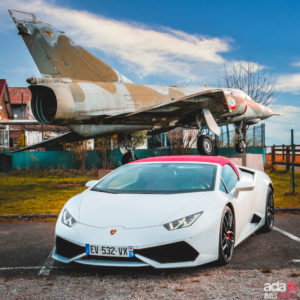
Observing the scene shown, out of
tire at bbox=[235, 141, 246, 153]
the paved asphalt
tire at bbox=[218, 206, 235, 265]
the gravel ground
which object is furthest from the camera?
tire at bbox=[235, 141, 246, 153]

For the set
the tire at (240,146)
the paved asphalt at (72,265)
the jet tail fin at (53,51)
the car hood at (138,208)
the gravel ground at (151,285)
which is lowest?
the paved asphalt at (72,265)

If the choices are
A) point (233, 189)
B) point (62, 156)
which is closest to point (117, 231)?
point (233, 189)

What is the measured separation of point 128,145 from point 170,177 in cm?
1191

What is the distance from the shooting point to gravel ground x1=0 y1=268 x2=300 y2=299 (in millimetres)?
3688

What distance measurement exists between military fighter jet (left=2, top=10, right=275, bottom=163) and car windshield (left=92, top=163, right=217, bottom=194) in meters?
8.35

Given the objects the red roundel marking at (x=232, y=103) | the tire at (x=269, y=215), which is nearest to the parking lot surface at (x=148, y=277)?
the tire at (x=269, y=215)

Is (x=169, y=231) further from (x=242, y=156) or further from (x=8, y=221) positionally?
(x=242, y=156)

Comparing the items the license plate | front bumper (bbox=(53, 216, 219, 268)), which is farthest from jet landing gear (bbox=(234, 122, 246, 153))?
the license plate

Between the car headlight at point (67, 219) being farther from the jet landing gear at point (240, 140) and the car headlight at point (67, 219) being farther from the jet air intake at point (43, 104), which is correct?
the jet landing gear at point (240, 140)

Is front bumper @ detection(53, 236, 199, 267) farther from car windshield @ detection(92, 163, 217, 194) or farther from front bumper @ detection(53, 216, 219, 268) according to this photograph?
car windshield @ detection(92, 163, 217, 194)

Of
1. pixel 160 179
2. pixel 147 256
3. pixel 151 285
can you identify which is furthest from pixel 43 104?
pixel 151 285

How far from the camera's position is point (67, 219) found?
4645 mm

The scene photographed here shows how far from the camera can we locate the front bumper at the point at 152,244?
404cm

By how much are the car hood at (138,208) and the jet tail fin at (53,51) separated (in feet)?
35.4
